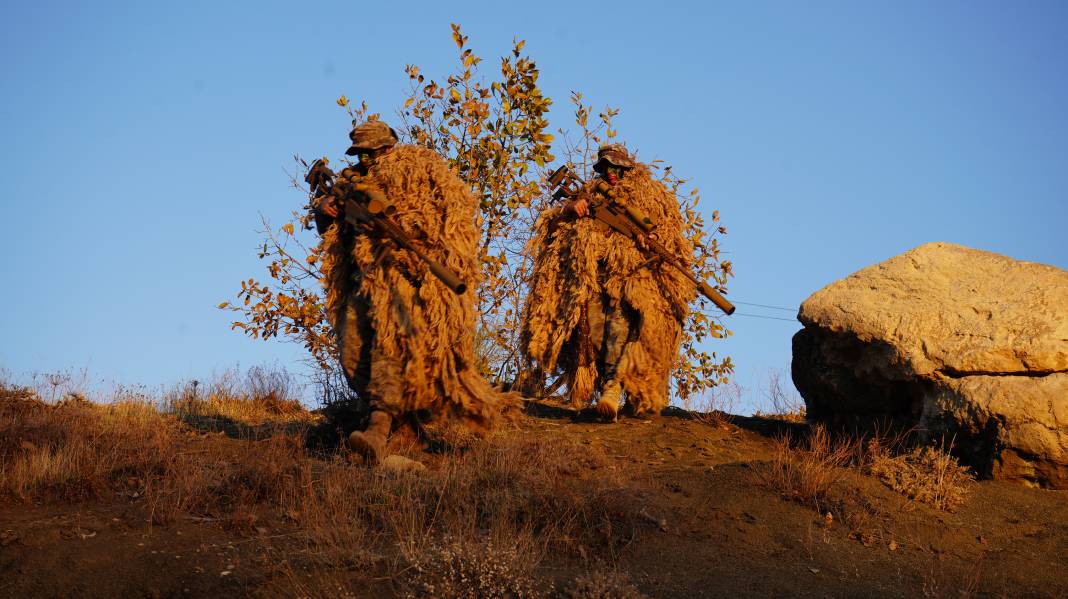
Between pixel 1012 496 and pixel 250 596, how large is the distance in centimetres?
513

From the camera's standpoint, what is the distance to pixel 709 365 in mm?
11797

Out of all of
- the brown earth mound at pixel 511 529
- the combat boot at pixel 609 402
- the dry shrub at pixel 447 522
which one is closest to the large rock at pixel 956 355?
the brown earth mound at pixel 511 529

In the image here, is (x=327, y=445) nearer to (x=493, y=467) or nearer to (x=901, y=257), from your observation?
(x=493, y=467)

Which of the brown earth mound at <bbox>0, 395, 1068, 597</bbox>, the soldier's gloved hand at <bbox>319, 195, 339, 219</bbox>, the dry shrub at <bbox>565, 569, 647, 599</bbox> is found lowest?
the dry shrub at <bbox>565, 569, 647, 599</bbox>

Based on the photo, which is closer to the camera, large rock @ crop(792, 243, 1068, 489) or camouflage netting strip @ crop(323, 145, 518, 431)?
large rock @ crop(792, 243, 1068, 489)

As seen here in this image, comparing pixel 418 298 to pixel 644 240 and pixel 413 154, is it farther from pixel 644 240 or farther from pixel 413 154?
pixel 644 240

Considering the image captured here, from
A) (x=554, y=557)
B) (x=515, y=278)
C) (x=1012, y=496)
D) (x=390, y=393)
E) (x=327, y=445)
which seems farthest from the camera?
(x=515, y=278)

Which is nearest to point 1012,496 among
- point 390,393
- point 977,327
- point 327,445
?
point 977,327

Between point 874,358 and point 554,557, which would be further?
point 874,358

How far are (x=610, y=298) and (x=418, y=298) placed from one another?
8.58 feet

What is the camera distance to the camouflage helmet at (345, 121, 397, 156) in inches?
330

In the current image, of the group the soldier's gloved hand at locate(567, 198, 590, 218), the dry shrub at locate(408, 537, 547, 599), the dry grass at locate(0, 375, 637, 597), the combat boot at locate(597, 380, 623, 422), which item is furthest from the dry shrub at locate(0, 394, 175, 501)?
the soldier's gloved hand at locate(567, 198, 590, 218)

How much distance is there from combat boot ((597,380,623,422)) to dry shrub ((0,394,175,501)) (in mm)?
3693

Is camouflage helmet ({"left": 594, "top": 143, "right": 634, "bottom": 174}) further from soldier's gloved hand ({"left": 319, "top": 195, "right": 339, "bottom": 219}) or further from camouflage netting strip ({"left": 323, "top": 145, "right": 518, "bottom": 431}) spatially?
soldier's gloved hand ({"left": 319, "top": 195, "right": 339, "bottom": 219})
